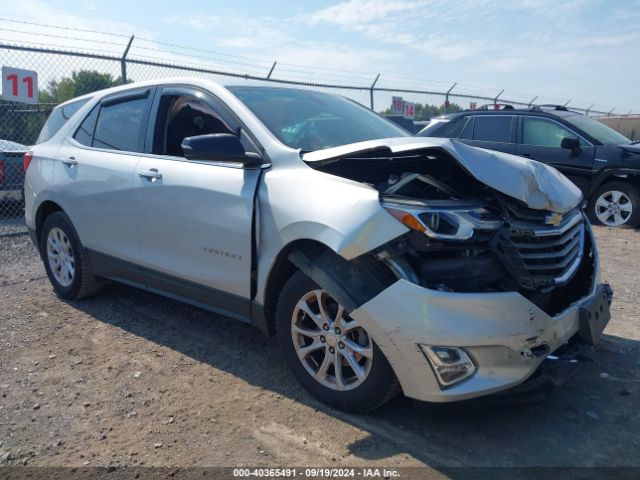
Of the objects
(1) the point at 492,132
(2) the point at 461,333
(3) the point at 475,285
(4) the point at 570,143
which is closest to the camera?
(2) the point at 461,333

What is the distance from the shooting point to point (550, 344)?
2.86 meters

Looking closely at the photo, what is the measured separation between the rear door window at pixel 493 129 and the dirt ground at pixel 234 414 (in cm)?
533

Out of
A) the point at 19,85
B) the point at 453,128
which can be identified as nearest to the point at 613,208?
the point at 453,128

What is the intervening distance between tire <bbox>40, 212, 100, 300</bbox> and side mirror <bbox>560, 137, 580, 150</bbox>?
6.88 meters

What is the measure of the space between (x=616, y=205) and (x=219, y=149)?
23.8 ft

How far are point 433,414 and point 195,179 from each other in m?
2.04

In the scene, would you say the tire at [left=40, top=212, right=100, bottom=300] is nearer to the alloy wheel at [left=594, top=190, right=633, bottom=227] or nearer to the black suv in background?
the black suv in background

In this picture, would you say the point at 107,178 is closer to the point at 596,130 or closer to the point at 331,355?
the point at 331,355

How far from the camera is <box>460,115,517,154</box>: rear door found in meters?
9.34

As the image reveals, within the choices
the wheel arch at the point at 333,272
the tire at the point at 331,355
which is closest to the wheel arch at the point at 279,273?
the wheel arch at the point at 333,272

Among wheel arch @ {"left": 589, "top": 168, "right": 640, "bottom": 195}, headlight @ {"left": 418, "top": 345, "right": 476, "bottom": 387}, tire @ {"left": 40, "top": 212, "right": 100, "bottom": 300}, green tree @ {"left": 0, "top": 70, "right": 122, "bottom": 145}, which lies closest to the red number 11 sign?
green tree @ {"left": 0, "top": 70, "right": 122, "bottom": 145}

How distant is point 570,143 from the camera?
8641 millimetres

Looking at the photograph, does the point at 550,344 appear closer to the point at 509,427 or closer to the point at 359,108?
the point at 509,427

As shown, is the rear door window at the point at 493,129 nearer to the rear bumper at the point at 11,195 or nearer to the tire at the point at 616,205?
the tire at the point at 616,205
